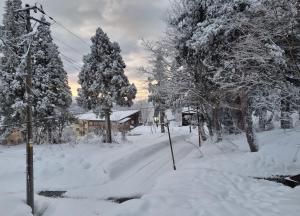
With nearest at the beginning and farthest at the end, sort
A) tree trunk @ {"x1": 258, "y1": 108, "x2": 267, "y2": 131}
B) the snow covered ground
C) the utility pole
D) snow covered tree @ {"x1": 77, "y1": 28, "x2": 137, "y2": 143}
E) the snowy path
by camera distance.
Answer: the snow covered ground → the utility pole → the snowy path → tree trunk @ {"x1": 258, "y1": 108, "x2": 267, "y2": 131} → snow covered tree @ {"x1": 77, "y1": 28, "x2": 137, "y2": 143}

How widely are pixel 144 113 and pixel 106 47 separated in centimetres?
6300

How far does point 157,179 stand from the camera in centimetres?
1488

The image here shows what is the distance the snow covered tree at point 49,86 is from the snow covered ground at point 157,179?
3814mm

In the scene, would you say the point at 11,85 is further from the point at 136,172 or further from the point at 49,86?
the point at 136,172

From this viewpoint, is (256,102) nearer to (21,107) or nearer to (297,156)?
(297,156)

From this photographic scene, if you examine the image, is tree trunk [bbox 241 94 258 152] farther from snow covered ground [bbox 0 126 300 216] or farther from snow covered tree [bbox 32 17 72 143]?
snow covered tree [bbox 32 17 72 143]

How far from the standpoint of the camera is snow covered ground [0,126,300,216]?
841 cm

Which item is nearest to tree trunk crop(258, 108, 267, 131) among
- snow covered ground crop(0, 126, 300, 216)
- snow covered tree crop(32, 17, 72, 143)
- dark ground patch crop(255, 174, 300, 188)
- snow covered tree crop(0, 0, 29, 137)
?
snow covered ground crop(0, 126, 300, 216)

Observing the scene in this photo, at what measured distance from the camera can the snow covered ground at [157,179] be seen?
331 inches

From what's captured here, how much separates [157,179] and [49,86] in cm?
1638

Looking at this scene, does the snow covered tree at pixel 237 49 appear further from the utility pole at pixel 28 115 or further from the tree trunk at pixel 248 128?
the utility pole at pixel 28 115

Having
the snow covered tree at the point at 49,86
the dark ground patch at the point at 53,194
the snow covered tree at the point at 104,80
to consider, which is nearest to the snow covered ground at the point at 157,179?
the dark ground patch at the point at 53,194

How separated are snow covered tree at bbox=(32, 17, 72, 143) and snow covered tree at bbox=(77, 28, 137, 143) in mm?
2159

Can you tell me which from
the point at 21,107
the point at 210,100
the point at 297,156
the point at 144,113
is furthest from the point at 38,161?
the point at 144,113
